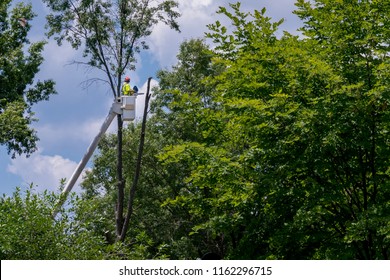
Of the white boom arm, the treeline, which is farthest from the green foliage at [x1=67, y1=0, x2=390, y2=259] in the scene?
the white boom arm

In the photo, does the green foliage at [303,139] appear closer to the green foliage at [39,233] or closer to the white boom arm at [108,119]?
the green foliage at [39,233]

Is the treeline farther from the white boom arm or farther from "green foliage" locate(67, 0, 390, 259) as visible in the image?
the white boom arm

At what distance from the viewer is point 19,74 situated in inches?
1313

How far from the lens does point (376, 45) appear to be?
17.6 metres

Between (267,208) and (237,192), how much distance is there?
0.92m

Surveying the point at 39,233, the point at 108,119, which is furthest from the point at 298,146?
the point at 108,119

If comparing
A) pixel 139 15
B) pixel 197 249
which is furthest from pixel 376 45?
pixel 197 249

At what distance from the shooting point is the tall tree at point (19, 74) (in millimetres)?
30281

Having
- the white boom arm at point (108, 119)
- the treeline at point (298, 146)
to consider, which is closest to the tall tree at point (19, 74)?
the white boom arm at point (108, 119)

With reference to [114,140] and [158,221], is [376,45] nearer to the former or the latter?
[158,221]

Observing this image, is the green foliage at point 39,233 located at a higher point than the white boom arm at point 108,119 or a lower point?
lower

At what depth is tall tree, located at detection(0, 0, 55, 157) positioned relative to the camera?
99.3 feet

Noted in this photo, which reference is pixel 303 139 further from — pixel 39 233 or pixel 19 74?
pixel 19 74

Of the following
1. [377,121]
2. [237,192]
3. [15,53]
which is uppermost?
[15,53]
